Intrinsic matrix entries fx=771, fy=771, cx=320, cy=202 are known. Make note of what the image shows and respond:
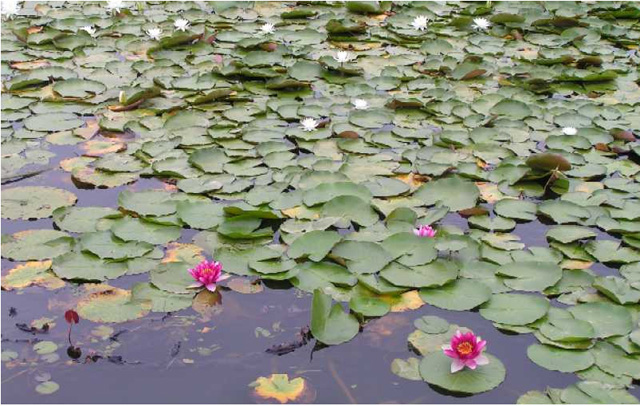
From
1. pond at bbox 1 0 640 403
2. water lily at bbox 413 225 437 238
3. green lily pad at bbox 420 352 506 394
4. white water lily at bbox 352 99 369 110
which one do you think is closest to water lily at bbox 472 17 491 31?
pond at bbox 1 0 640 403

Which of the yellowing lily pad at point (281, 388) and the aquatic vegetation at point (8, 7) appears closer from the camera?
the yellowing lily pad at point (281, 388)

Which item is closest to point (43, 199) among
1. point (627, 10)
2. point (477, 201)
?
point (477, 201)

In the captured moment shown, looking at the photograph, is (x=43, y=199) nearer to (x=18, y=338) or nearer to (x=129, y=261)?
(x=129, y=261)

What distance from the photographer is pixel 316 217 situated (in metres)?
3.05

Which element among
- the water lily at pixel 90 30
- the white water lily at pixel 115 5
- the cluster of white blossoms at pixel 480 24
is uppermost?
the white water lily at pixel 115 5

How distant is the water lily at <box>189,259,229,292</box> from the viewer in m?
2.60

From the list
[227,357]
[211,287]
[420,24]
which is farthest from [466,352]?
[420,24]

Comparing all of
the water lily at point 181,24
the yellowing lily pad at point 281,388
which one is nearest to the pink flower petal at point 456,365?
the yellowing lily pad at point 281,388

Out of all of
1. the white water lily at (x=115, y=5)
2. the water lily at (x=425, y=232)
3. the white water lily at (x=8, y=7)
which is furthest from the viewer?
the white water lily at (x=115, y=5)

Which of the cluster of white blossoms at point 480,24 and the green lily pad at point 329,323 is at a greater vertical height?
the green lily pad at point 329,323

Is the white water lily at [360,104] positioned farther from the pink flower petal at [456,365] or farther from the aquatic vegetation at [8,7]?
the aquatic vegetation at [8,7]

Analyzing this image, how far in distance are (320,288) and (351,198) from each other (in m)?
0.57

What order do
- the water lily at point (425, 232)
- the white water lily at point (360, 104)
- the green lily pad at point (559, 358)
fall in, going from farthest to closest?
the white water lily at point (360, 104) → the water lily at point (425, 232) → the green lily pad at point (559, 358)

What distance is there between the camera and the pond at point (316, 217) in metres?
2.30
